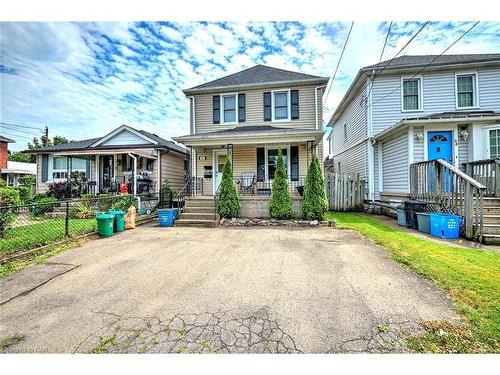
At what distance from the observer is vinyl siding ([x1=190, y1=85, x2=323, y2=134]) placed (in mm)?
12070

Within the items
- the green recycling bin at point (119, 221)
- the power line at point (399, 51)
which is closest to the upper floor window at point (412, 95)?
the power line at point (399, 51)

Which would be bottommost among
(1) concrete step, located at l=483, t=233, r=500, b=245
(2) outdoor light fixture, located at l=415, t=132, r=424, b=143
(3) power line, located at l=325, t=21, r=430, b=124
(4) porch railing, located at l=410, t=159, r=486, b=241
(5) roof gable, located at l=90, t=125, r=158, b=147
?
(1) concrete step, located at l=483, t=233, r=500, b=245

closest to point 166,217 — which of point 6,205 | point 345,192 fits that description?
point 6,205

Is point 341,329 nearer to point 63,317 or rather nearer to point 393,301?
point 393,301

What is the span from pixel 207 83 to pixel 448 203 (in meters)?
12.6

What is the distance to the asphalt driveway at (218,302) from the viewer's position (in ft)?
7.43

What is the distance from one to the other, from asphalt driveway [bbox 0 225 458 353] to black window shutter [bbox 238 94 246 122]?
9.15 meters

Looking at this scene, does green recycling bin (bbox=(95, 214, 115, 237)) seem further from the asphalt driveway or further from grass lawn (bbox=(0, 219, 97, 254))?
the asphalt driveway

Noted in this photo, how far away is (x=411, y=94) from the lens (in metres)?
11.8

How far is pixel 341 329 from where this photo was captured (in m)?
2.39

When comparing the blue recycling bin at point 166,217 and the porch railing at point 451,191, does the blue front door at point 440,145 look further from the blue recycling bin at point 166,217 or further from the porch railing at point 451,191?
the blue recycling bin at point 166,217

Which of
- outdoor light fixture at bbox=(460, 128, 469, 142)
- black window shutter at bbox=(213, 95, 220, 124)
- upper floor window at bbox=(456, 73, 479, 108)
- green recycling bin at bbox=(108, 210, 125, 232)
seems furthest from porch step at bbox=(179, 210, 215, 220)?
upper floor window at bbox=(456, 73, 479, 108)

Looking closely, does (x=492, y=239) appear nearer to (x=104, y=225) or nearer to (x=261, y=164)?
(x=261, y=164)
